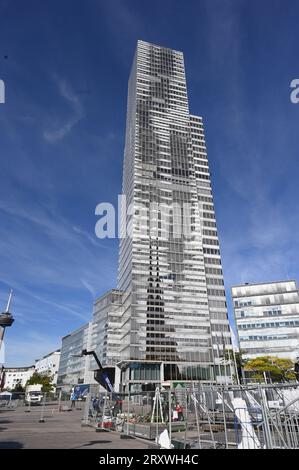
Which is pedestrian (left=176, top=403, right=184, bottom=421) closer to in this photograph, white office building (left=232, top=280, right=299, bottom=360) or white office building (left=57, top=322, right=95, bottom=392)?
white office building (left=232, top=280, right=299, bottom=360)

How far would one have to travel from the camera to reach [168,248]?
97.5m

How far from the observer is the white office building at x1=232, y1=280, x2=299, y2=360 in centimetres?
9425

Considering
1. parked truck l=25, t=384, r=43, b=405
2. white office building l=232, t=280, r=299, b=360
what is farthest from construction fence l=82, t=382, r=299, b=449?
white office building l=232, t=280, r=299, b=360

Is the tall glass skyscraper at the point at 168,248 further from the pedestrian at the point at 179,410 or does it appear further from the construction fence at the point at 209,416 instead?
the pedestrian at the point at 179,410

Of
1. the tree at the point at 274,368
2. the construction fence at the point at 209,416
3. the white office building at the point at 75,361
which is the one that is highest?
the white office building at the point at 75,361

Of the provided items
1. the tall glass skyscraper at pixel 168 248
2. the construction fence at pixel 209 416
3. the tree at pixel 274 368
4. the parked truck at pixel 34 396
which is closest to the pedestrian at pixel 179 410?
the construction fence at pixel 209 416

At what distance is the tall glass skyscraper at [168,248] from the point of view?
8256 centimetres

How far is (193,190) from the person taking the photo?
110 meters

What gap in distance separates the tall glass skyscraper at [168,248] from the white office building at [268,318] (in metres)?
13.5

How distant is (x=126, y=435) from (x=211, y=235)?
Answer: 9252cm

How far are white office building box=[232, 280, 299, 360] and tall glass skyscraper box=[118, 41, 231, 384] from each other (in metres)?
13.5

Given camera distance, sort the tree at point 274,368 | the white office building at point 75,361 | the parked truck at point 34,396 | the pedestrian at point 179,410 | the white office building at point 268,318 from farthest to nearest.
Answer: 1. the white office building at point 75,361
2. the white office building at point 268,318
3. the tree at point 274,368
4. the parked truck at point 34,396
5. the pedestrian at point 179,410

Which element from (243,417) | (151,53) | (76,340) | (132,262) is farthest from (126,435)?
(151,53)

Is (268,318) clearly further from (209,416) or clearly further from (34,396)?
(209,416)
